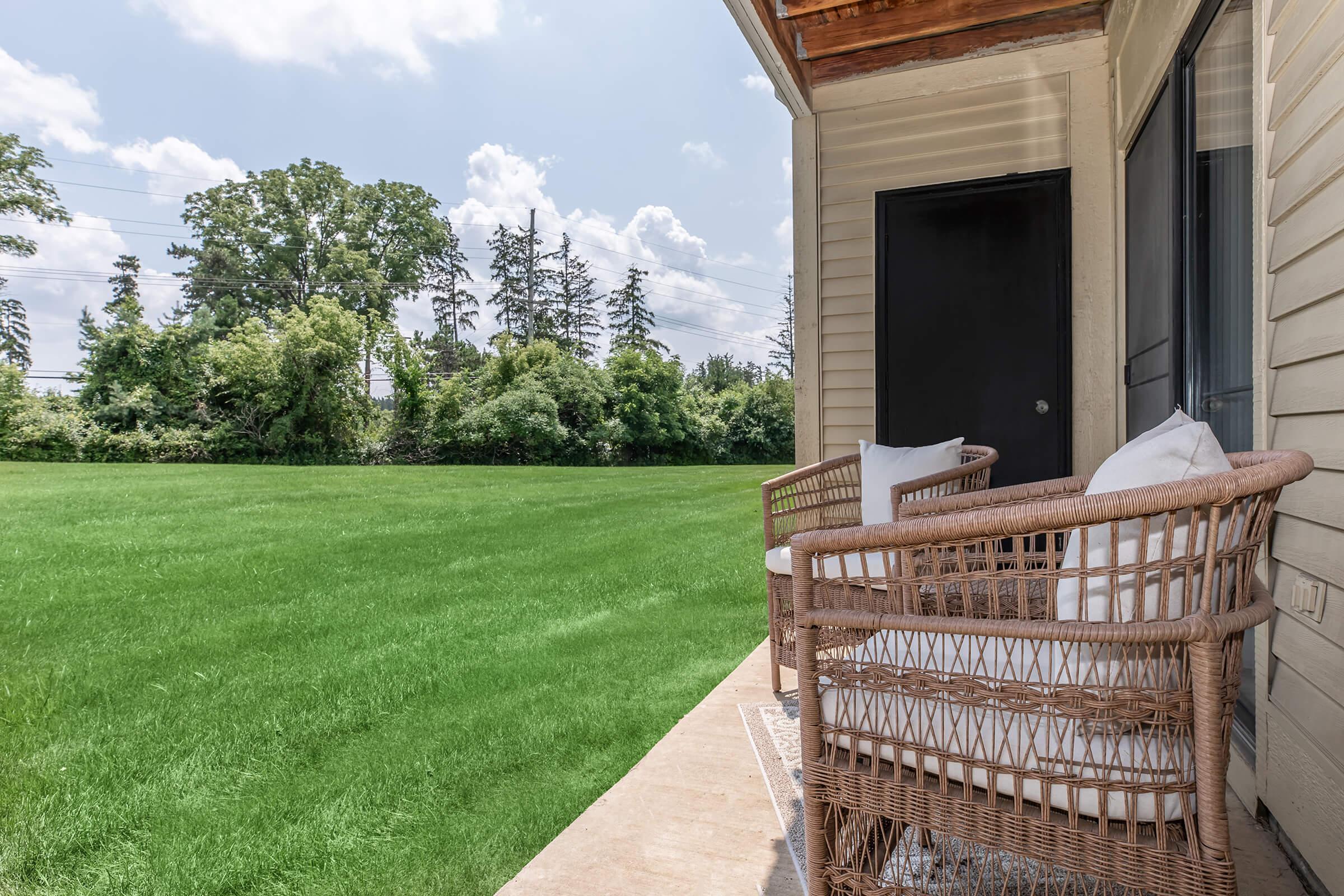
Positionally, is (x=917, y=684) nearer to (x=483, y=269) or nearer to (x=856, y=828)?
(x=856, y=828)

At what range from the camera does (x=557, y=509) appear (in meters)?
8.52

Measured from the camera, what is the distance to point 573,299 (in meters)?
21.7

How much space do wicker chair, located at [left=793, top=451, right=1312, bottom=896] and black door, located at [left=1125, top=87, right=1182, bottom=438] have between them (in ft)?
4.13

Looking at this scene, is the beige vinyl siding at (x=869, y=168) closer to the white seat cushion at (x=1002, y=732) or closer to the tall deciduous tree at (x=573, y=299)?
the white seat cushion at (x=1002, y=732)

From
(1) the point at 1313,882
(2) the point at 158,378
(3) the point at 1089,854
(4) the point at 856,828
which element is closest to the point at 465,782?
(4) the point at 856,828

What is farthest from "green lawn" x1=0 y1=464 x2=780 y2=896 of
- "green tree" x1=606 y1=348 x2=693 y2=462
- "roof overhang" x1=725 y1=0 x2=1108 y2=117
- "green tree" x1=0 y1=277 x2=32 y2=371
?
"green tree" x1=606 y1=348 x2=693 y2=462

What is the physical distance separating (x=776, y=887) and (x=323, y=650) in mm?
2756

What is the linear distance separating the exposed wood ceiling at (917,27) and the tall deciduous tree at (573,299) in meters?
18.5

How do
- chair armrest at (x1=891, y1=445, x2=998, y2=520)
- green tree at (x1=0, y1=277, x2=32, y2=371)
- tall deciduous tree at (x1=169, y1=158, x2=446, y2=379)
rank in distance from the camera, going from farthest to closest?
tall deciduous tree at (x1=169, y1=158, x2=446, y2=379) < green tree at (x1=0, y1=277, x2=32, y2=371) < chair armrest at (x1=891, y1=445, x2=998, y2=520)

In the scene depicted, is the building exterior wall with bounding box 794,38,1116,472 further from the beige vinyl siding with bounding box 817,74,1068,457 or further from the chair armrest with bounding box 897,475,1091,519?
the chair armrest with bounding box 897,475,1091,519

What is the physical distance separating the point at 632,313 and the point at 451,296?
17.0 ft

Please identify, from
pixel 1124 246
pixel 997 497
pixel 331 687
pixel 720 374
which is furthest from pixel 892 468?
pixel 720 374

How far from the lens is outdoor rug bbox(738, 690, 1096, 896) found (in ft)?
3.26

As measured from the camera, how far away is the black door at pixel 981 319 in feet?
10.1
